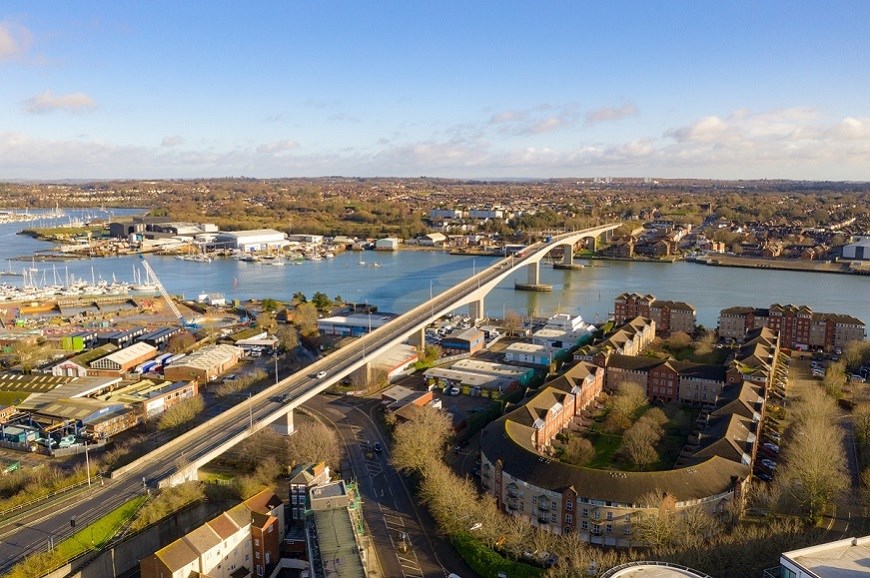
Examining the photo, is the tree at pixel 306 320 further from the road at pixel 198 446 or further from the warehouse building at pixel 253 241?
the warehouse building at pixel 253 241

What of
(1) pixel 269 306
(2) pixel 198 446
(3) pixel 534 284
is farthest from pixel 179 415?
(3) pixel 534 284

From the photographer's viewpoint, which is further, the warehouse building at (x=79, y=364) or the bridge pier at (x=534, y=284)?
the bridge pier at (x=534, y=284)

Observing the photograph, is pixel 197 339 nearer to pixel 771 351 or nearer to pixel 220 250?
pixel 771 351

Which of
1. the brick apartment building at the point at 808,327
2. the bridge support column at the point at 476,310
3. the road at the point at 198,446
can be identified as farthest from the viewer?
the bridge support column at the point at 476,310

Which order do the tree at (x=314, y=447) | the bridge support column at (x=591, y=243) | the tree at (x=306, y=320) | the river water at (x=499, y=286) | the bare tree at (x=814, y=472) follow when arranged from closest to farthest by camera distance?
the bare tree at (x=814, y=472) < the tree at (x=314, y=447) < the tree at (x=306, y=320) < the river water at (x=499, y=286) < the bridge support column at (x=591, y=243)

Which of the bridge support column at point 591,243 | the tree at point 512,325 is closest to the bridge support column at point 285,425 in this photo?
the tree at point 512,325

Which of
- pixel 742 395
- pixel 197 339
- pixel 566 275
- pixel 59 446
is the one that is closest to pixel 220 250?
pixel 566 275
